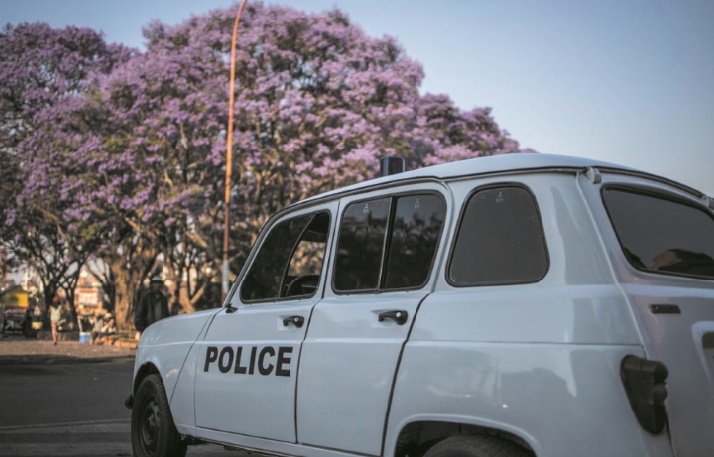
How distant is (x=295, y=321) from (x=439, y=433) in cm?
118

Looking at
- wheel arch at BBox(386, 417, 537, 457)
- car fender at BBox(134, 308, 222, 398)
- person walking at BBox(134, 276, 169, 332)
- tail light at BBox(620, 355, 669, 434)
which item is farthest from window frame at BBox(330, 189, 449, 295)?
person walking at BBox(134, 276, 169, 332)

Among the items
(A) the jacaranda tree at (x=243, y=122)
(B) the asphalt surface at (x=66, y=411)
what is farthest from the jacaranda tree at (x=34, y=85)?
(B) the asphalt surface at (x=66, y=411)

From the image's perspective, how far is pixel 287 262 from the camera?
4902 mm

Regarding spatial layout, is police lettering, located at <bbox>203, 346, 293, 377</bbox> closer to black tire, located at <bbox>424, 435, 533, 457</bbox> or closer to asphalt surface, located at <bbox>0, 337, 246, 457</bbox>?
black tire, located at <bbox>424, 435, 533, 457</bbox>

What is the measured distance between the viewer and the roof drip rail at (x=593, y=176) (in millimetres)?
3318

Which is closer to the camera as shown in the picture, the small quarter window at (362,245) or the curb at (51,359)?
the small quarter window at (362,245)

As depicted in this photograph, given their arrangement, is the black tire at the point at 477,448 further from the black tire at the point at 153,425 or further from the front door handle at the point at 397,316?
the black tire at the point at 153,425

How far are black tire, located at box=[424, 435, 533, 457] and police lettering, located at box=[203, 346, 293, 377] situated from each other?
126 cm

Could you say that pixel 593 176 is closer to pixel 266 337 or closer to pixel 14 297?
pixel 266 337

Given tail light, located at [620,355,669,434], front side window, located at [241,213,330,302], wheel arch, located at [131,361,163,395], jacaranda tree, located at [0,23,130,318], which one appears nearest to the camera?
tail light, located at [620,355,669,434]

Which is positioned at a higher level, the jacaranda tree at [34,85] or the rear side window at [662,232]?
the jacaranda tree at [34,85]

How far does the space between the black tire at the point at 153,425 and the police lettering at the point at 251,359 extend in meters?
0.68

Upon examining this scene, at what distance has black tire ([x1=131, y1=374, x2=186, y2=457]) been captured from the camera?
547cm

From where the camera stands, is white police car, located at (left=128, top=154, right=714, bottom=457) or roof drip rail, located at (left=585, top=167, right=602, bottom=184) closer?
white police car, located at (left=128, top=154, right=714, bottom=457)
